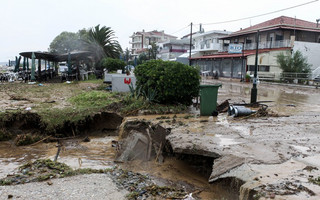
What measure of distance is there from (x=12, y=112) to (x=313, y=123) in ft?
32.7

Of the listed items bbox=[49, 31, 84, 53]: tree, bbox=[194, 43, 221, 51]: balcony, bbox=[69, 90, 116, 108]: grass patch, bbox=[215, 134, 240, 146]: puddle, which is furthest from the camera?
bbox=[194, 43, 221, 51]: balcony

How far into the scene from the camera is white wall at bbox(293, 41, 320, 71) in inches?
1281

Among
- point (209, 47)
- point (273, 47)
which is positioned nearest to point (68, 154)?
point (273, 47)

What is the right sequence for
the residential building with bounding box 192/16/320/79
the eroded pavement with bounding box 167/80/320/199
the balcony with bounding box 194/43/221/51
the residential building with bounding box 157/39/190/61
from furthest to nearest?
the residential building with bounding box 157/39/190/61 → the balcony with bounding box 194/43/221/51 → the residential building with bounding box 192/16/320/79 → the eroded pavement with bounding box 167/80/320/199

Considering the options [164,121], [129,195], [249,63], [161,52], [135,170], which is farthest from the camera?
[161,52]

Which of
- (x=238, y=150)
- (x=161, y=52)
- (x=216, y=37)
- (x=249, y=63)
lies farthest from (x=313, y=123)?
(x=161, y=52)

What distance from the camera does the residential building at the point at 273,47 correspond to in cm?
3319

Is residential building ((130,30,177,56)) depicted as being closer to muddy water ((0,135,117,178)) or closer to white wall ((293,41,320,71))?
white wall ((293,41,320,71))

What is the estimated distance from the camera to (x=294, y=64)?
29062mm

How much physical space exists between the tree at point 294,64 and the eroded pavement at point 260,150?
21830mm

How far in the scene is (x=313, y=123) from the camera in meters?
8.91

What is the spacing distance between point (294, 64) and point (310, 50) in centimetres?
641

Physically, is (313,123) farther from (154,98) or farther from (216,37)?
(216,37)

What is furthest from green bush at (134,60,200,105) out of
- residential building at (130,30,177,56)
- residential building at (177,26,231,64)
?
residential building at (130,30,177,56)
